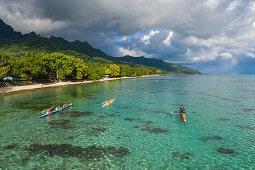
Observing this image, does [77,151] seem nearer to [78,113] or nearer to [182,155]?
[182,155]

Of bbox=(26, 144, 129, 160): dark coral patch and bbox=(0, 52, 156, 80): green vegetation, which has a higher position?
bbox=(0, 52, 156, 80): green vegetation

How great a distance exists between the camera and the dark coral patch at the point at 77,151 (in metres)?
20.4

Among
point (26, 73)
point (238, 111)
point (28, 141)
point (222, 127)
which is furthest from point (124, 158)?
point (26, 73)

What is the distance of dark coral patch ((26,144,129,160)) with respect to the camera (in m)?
20.4

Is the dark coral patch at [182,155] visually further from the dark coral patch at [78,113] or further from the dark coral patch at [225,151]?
the dark coral patch at [78,113]

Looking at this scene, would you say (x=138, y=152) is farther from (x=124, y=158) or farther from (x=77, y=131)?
(x=77, y=131)

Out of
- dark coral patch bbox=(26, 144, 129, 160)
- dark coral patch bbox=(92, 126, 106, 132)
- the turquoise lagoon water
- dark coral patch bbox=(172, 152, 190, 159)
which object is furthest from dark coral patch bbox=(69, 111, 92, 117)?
dark coral patch bbox=(172, 152, 190, 159)

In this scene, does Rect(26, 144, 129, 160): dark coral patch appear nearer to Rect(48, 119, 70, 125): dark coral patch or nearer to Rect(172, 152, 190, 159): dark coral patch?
Rect(172, 152, 190, 159): dark coral patch

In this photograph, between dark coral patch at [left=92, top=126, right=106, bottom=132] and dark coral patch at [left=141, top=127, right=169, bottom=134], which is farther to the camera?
dark coral patch at [left=92, top=126, right=106, bottom=132]

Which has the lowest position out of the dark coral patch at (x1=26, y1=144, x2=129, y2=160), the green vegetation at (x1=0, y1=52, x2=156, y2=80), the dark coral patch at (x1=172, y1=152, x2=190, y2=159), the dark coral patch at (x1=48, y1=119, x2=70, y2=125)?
the dark coral patch at (x1=172, y1=152, x2=190, y2=159)

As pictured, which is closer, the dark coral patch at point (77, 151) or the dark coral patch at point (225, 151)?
the dark coral patch at point (77, 151)

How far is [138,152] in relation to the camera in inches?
843

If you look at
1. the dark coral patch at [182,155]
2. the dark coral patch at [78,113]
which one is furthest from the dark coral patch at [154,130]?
the dark coral patch at [78,113]

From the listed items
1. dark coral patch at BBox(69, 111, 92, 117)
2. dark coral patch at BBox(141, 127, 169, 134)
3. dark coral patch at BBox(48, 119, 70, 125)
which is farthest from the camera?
dark coral patch at BBox(69, 111, 92, 117)
